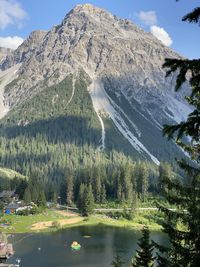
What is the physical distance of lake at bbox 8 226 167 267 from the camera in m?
96.1

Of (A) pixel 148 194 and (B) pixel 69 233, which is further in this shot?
(A) pixel 148 194

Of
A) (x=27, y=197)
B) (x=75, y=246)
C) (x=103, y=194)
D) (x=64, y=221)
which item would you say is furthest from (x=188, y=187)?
(x=103, y=194)

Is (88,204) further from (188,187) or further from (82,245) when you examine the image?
(188,187)

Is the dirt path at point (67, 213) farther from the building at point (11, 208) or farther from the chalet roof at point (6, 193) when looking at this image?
the chalet roof at point (6, 193)

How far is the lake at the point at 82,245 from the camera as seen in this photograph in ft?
315

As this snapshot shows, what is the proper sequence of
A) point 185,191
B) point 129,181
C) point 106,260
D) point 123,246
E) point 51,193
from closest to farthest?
point 185,191 → point 106,260 → point 123,246 → point 129,181 → point 51,193

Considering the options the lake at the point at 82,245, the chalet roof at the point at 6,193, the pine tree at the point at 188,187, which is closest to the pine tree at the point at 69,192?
the chalet roof at the point at 6,193

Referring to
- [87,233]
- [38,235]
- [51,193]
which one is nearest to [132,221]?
[87,233]

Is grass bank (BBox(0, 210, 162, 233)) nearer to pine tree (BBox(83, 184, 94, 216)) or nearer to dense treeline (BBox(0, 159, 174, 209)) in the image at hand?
pine tree (BBox(83, 184, 94, 216))

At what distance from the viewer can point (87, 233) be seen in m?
130

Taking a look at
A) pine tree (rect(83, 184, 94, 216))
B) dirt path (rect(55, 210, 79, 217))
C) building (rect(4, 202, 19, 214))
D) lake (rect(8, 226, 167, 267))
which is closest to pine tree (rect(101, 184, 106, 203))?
pine tree (rect(83, 184, 94, 216))

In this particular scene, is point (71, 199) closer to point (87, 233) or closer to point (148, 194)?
point (148, 194)

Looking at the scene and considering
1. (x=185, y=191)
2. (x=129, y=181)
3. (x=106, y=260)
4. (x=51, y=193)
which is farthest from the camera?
(x=51, y=193)

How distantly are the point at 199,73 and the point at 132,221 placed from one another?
A: 143932mm
